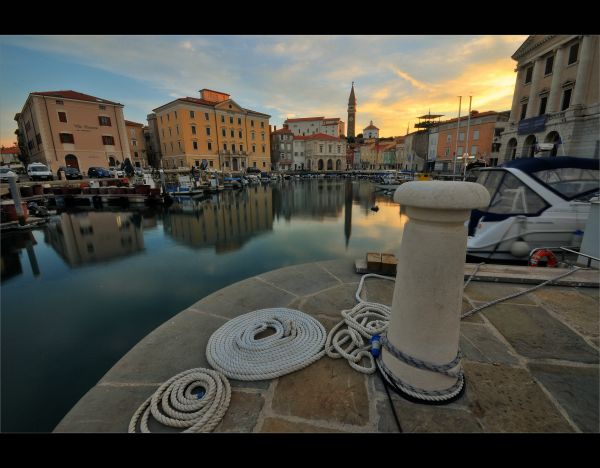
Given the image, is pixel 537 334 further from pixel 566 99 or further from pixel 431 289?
pixel 566 99

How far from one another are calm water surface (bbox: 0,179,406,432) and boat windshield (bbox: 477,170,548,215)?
14.1 feet

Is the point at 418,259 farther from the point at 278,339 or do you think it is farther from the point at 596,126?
the point at 596,126

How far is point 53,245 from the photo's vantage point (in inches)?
442

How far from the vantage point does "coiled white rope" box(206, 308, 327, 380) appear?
2.06 meters

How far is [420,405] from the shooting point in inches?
66.2

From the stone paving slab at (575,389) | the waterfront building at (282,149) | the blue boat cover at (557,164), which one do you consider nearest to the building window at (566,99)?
the blue boat cover at (557,164)

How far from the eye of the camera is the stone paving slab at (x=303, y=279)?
3.68 metres

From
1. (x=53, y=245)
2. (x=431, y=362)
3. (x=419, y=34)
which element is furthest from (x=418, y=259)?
(x=53, y=245)

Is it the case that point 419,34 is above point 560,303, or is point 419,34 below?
above

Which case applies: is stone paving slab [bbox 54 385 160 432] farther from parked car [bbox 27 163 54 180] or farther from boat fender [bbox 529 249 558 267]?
parked car [bbox 27 163 54 180]

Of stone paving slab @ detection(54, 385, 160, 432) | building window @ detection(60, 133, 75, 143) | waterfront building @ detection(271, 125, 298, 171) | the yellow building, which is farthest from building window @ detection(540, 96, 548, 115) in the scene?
building window @ detection(60, 133, 75, 143)

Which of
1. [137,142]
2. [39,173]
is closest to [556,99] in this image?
[39,173]

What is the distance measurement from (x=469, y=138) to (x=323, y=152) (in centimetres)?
4072
